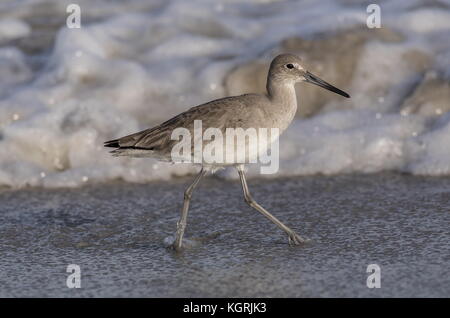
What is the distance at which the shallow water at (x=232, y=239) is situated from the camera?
400 cm

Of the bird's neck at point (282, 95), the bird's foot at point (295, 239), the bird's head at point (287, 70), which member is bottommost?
the bird's foot at point (295, 239)

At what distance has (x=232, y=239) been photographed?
4.72 m

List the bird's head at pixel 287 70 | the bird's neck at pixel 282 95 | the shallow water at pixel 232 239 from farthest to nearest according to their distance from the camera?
1. the bird's head at pixel 287 70
2. the bird's neck at pixel 282 95
3. the shallow water at pixel 232 239

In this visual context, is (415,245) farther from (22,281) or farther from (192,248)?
(22,281)

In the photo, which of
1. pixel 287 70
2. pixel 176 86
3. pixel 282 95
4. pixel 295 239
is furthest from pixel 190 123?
pixel 176 86

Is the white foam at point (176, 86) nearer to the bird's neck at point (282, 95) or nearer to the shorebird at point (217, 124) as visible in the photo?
the bird's neck at point (282, 95)

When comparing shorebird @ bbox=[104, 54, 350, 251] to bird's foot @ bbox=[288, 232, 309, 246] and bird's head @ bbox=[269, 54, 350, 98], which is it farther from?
bird's head @ bbox=[269, 54, 350, 98]

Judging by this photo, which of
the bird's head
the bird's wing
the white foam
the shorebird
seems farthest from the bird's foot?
the white foam

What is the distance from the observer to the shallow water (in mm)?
4004

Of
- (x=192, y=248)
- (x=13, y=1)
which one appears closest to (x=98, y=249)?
(x=192, y=248)

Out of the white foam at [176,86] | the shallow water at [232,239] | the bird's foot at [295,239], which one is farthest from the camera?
the white foam at [176,86]

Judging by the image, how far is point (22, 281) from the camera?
163 inches

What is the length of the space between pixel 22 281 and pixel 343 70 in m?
3.92

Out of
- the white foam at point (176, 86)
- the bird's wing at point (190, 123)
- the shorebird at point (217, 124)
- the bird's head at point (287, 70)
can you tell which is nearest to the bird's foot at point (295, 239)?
the shorebird at point (217, 124)
